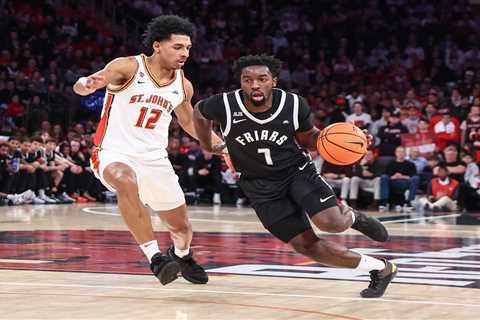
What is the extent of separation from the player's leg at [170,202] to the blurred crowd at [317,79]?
36.1ft

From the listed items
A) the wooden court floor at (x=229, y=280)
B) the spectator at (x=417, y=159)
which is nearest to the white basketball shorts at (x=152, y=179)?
the wooden court floor at (x=229, y=280)

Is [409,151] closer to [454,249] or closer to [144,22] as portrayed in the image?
[454,249]

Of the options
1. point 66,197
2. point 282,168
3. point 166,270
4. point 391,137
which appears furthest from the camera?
point 66,197

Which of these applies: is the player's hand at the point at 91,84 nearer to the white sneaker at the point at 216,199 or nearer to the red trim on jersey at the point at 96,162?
the red trim on jersey at the point at 96,162

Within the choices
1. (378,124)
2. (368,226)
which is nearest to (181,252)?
(368,226)

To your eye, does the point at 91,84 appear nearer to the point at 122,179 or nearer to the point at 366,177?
the point at 122,179

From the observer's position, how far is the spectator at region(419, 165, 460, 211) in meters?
17.5

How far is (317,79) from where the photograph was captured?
80.5 ft

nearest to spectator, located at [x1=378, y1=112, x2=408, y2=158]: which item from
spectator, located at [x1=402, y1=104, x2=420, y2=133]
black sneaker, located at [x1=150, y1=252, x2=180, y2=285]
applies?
spectator, located at [x1=402, y1=104, x2=420, y2=133]

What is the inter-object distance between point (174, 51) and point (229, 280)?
1771 millimetres

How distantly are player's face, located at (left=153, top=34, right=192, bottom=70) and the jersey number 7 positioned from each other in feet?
1.17

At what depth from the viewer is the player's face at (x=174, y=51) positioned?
7152mm

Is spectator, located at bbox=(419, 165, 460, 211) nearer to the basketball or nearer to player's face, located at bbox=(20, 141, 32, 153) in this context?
player's face, located at bbox=(20, 141, 32, 153)

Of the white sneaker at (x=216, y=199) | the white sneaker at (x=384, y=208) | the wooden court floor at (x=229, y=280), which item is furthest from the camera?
the white sneaker at (x=216, y=199)
